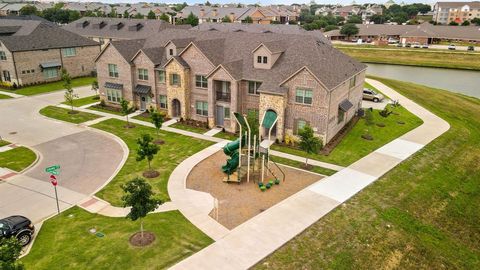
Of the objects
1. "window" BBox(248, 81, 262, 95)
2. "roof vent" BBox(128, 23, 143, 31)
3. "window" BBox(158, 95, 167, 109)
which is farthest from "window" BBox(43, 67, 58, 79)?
"window" BBox(248, 81, 262, 95)

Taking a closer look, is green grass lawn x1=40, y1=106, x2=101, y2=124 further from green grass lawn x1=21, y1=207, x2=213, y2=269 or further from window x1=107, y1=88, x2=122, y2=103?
green grass lawn x1=21, y1=207, x2=213, y2=269

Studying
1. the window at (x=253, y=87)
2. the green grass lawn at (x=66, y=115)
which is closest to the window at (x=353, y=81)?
the window at (x=253, y=87)

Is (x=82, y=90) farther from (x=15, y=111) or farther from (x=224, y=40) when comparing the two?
(x=224, y=40)

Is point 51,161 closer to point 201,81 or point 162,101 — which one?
point 162,101

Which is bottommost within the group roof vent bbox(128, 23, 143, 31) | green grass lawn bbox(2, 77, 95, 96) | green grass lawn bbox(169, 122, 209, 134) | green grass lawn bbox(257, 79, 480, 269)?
green grass lawn bbox(257, 79, 480, 269)

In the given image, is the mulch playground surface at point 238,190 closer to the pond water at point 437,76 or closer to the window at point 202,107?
the window at point 202,107

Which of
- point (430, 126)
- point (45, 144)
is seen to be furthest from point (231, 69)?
point (430, 126)

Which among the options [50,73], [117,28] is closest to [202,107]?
[50,73]
